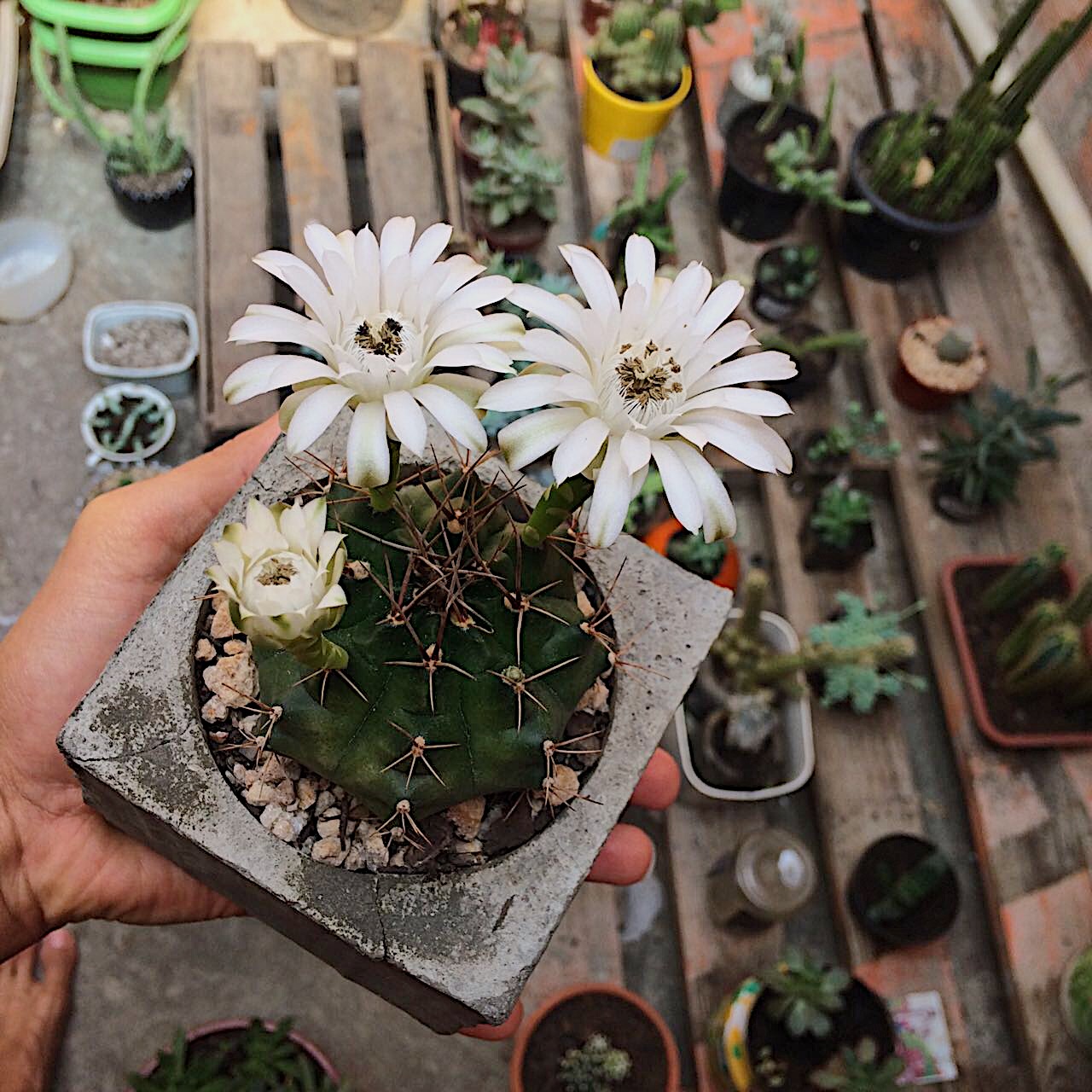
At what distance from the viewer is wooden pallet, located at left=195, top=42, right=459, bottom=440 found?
224 cm

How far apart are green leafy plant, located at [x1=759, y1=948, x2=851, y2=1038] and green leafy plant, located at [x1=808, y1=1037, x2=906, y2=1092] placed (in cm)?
6

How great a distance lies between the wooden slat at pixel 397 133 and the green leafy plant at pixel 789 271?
2.57 feet

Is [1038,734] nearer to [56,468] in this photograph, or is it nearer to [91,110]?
[56,468]

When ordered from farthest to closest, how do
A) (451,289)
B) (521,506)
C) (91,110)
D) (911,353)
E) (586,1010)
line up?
(91,110)
(911,353)
(586,1010)
(521,506)
(451,289)

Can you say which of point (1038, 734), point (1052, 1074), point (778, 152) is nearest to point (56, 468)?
point (778, 152)

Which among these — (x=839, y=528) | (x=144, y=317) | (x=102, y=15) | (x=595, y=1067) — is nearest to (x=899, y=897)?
(x=595, y=1067)

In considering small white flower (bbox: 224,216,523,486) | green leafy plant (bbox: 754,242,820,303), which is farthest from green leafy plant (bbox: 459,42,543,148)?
small white flower (bbox: 224,216,523,486)

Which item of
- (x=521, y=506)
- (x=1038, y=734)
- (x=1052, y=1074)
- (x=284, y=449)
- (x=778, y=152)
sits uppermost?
(x=778, y=152)

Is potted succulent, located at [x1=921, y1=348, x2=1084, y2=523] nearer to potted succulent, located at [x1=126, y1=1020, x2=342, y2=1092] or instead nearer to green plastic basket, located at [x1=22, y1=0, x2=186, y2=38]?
potted succulent, located at [x1=126, y1=1020, x2=342, y2=1092]

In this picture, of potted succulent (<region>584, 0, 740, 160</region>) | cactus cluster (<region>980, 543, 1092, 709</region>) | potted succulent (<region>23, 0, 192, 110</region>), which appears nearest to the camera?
cactus cluster (<region>980, 543, 1092, 709</region>)

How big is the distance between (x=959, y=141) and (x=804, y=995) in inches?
73.8

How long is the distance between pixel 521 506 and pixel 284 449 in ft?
0.97

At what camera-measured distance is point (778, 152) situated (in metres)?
2.33

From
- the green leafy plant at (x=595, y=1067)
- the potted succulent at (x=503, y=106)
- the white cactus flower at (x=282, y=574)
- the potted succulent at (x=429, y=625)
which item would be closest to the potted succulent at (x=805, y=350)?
the potted succulent at (x=503, y=106)
